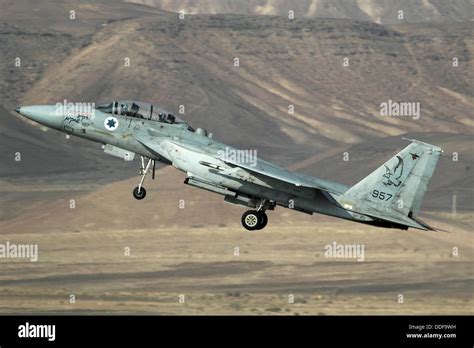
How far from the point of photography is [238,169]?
41531mm

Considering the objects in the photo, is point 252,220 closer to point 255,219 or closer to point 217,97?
point 255,219

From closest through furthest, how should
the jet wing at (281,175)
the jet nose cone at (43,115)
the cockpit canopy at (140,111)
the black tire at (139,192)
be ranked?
the jet wing at (281,175) < the black tire at (139,192) < the cockpit canopy at (140,111) < the jet nose cone at (43,115)

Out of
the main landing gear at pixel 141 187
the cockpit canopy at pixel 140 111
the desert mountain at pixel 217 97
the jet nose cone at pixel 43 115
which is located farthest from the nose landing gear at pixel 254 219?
the desert mountain at pixel 217 97

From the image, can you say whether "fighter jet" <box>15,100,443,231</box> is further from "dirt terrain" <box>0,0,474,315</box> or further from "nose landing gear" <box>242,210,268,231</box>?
"dirt terrain" <box>0,0,474,315</box>

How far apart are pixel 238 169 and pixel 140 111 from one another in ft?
15.3

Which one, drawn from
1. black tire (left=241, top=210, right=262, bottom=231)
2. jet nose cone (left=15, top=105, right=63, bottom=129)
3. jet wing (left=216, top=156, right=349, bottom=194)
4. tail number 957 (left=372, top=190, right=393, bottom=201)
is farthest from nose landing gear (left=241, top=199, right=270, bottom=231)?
jet nose cone (left=15, top=105, right=63, bottom=129)

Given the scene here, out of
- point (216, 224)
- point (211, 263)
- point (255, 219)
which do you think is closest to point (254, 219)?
point (255, 219)

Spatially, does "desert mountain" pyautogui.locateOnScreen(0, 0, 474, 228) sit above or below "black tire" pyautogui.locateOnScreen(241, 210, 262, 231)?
above

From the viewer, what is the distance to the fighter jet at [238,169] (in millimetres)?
41406

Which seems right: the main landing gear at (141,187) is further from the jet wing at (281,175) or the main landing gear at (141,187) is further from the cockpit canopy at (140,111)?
the jet wing at (281,175)

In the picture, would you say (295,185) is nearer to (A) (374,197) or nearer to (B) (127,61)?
(A) (374,197)

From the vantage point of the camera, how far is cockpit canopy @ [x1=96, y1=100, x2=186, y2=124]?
4228cm
